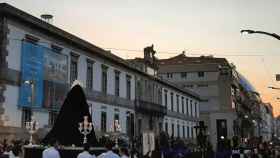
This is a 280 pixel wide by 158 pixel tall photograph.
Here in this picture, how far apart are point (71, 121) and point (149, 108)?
113 feet

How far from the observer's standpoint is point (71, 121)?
15.5m

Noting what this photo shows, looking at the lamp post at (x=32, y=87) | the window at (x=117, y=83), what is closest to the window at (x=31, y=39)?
the lamp post at (x=32, y=87)

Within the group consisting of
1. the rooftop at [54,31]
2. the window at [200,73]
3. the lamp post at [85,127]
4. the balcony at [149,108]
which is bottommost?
the lamp post at [85,127]

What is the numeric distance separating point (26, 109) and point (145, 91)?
23803mm

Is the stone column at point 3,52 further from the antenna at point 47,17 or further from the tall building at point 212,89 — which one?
the tall building at point 212,89

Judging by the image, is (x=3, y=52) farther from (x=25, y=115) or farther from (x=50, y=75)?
(x=50, y=75)

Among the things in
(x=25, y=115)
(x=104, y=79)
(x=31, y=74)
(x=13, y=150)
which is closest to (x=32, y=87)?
(x=31, y=74)

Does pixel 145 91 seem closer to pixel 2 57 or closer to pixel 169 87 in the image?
pixel 169 87

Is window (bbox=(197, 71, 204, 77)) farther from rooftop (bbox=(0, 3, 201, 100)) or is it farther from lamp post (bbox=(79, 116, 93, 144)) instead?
lamp post (bbox=(79, 116, 93, 144))

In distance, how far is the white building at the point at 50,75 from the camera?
2672cm

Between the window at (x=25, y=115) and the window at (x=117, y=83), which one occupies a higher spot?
the window at (x=117, y=83)

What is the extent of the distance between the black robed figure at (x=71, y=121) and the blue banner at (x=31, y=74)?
41.2ft

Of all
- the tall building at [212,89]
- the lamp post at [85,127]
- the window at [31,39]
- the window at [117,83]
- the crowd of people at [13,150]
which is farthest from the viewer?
the tall building at [212,89]

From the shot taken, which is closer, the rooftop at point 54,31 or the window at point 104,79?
the rooftop at point 54,31
